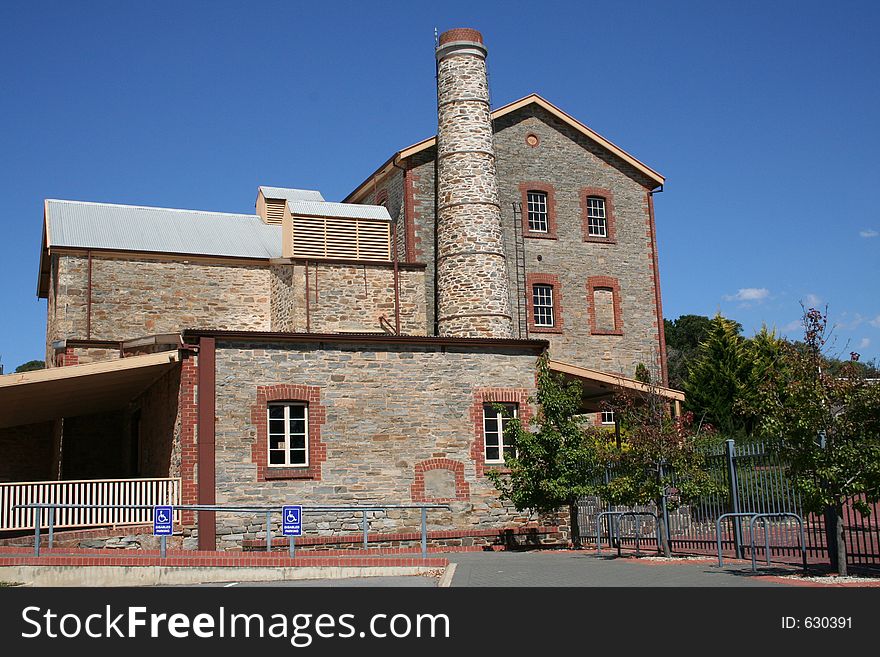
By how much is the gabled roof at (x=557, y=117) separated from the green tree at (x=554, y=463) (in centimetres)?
1249

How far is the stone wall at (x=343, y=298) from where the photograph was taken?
2659 centimetres

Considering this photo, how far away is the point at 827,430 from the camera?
11875 millimetres

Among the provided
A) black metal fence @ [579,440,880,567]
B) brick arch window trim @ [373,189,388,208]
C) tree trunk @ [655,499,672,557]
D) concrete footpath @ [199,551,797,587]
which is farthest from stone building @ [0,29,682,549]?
black metal fence @ [579,440,880,567]

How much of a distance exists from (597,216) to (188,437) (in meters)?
18.4

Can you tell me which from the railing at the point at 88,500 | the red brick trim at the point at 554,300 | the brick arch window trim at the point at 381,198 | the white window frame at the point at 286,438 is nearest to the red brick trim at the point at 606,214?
the red brick trim at the point at 554,300

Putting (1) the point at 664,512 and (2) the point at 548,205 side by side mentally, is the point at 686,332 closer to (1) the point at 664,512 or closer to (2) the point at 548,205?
(2) the point at 548,205

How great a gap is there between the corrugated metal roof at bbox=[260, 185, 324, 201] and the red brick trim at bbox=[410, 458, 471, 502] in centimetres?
1538

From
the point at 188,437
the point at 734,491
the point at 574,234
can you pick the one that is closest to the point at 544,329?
the point at 574,234

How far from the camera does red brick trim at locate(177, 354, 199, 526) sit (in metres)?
18.0

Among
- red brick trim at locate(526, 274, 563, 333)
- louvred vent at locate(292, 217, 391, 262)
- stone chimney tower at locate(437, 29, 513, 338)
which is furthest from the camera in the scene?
red brick trim at locate(526, 274, 563, 333)

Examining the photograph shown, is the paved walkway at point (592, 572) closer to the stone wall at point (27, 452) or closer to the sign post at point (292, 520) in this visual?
the sign post at point (292, 520)

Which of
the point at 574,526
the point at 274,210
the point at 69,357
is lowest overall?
the point at 574,526

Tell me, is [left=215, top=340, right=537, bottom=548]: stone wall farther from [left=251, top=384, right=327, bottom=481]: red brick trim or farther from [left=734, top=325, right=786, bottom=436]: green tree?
[left=734, top=325, right=786, bottom=436]: green tree
